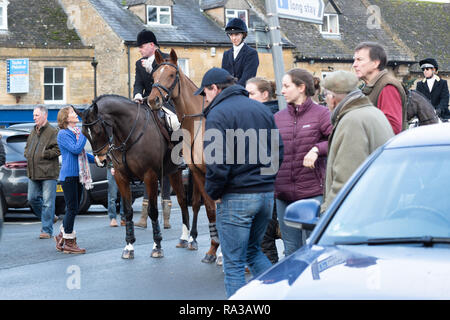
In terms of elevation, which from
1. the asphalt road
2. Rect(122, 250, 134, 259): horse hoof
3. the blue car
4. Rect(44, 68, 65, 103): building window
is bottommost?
the asphalt road

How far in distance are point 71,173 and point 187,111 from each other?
2269 mm

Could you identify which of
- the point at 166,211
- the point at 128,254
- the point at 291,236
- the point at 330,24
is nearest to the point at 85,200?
the point at 166,211

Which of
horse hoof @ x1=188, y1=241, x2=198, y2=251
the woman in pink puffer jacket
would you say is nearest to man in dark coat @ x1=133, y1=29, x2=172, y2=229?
horse hoof @ x1=188, y1=241, x2=198, y2=251

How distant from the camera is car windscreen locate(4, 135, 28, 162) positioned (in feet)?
56.2

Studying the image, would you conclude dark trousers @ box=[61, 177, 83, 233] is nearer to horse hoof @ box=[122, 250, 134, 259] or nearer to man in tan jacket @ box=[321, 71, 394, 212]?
horse hoof @ box=[122, 250, 134, 259]

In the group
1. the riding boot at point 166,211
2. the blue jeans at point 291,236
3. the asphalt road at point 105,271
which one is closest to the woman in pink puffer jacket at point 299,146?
the blue jeans at point 291,236

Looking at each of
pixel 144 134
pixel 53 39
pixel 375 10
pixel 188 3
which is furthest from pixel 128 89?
pixel 144 134

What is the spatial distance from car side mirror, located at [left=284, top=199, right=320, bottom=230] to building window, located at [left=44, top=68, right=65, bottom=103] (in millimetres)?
35816

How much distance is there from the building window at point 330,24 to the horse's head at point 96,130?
37398 mm

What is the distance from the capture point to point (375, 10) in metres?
52.8

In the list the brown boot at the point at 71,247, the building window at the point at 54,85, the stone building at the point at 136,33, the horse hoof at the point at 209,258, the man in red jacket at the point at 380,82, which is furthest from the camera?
the building window at the point at 54,85

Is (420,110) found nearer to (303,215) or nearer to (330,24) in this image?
(303,215)

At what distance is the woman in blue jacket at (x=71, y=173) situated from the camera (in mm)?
11859

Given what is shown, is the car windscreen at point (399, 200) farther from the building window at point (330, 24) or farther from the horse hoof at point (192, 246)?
the building window at point (330, 24)
